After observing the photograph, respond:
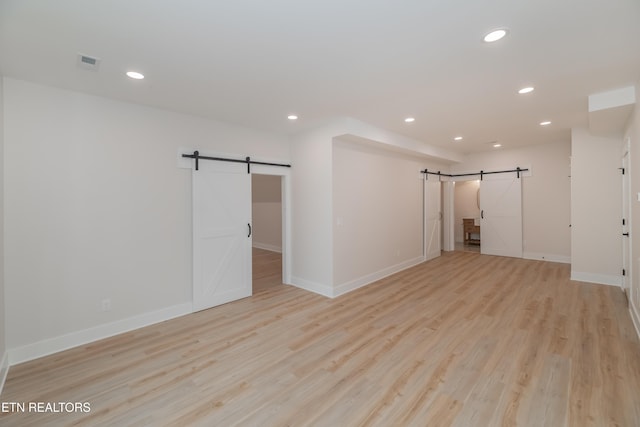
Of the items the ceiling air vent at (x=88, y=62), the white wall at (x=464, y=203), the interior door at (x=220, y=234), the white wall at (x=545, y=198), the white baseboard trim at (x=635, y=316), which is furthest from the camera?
the white wall at (x=464, y=203)

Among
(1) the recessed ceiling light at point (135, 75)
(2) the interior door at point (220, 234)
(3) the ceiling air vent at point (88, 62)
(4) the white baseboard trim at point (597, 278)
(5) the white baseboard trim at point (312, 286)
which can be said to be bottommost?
(5) the white baseboard trim at point (312, 286)

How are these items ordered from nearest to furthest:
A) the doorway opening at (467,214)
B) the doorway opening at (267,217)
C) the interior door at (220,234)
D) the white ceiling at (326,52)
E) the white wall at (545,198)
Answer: the white ceiling at (326,52)
the interior door at (220,234)
the white wall at (545,198)
the doorway opening at (267,217)
the doorway opening at (467,214)

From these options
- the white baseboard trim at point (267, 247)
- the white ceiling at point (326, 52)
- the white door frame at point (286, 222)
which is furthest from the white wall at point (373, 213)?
the white baseboard trim at point (267, 247)

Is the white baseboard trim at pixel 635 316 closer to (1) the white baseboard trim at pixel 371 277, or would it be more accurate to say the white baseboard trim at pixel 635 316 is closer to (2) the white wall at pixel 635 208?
(2) the white wall at pixel 635 208

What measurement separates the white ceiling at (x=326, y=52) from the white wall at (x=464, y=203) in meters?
5.78

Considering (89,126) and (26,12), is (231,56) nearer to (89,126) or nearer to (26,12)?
(26,12)

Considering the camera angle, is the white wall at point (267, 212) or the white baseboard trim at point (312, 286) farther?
the white wall at point (267, 212)

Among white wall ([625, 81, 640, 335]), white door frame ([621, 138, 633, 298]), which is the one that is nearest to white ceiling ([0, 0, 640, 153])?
white wall ([625, 81, 640, 335])

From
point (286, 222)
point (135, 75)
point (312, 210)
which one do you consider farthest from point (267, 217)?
point (135, 75)

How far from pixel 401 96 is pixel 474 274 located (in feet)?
13.1

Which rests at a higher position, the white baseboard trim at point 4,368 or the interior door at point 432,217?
the interior door at point 432,217

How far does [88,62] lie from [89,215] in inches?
62.5

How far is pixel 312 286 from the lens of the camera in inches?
186

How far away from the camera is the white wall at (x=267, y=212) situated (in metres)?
8.52
